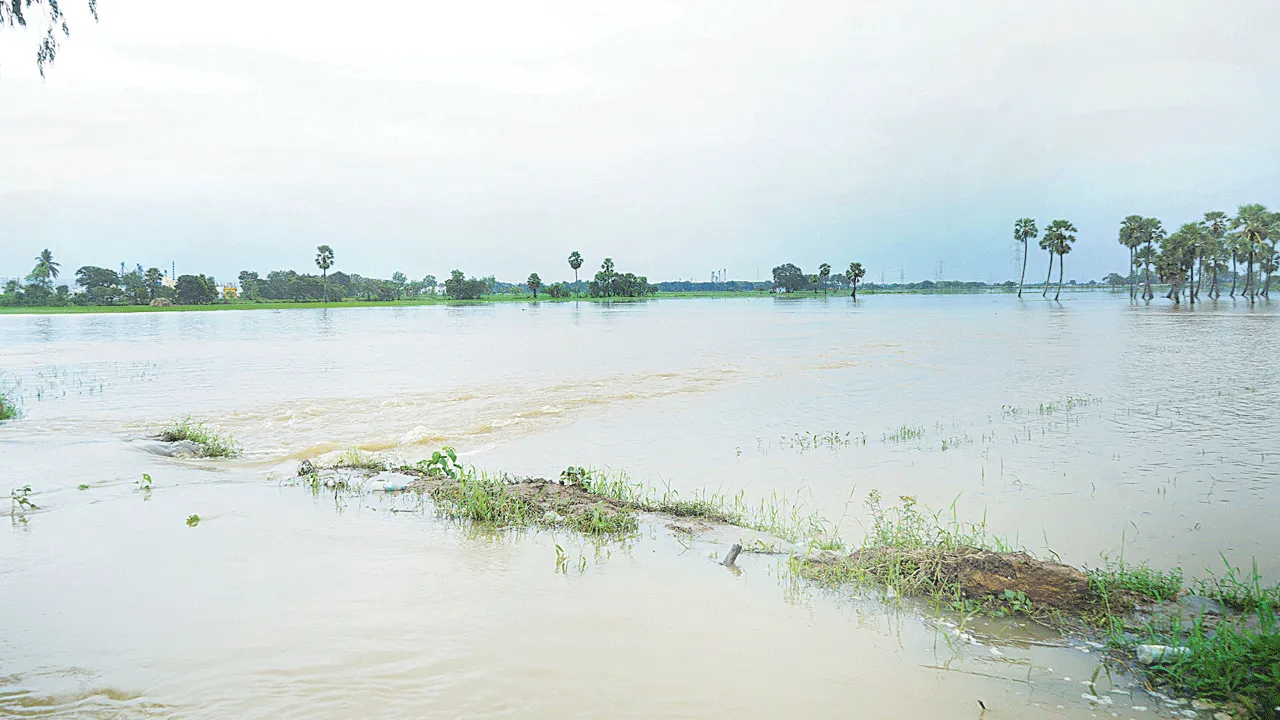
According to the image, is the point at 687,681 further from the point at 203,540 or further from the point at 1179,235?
the point at 1179,235

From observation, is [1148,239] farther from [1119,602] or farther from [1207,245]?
[1119,602]

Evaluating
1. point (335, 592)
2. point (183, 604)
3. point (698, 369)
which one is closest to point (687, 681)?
point (335, 592)

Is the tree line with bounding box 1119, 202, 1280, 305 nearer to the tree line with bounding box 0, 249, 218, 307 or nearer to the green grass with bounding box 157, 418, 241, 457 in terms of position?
the green grass with bounding box 157, 418, 241, 457

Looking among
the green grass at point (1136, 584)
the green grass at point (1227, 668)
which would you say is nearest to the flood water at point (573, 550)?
the green grass at point (1227, 668)

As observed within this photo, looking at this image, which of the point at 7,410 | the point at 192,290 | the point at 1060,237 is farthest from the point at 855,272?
the point at 7,410

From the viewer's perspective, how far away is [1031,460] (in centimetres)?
1119

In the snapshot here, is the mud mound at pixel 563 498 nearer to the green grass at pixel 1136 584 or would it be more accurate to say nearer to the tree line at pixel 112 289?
the green grass at pixel 1136 584

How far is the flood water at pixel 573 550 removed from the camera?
4.21 meters

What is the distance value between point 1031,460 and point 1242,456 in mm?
3180

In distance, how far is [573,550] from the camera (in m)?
6.70

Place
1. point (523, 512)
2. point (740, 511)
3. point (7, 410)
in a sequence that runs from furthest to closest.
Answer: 1. point (7, 410)
2. point (740, 511)
3. point (523, 512)

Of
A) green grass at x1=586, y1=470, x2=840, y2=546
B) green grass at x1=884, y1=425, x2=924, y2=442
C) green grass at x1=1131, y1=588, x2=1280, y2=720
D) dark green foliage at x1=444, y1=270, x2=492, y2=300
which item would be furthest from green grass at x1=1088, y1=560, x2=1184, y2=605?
dark green foliage at x1=444, y1=270, x2=492, y2=300

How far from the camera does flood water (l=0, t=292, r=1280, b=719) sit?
421 cm

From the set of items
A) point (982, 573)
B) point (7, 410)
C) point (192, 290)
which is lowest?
point (7, 410)
